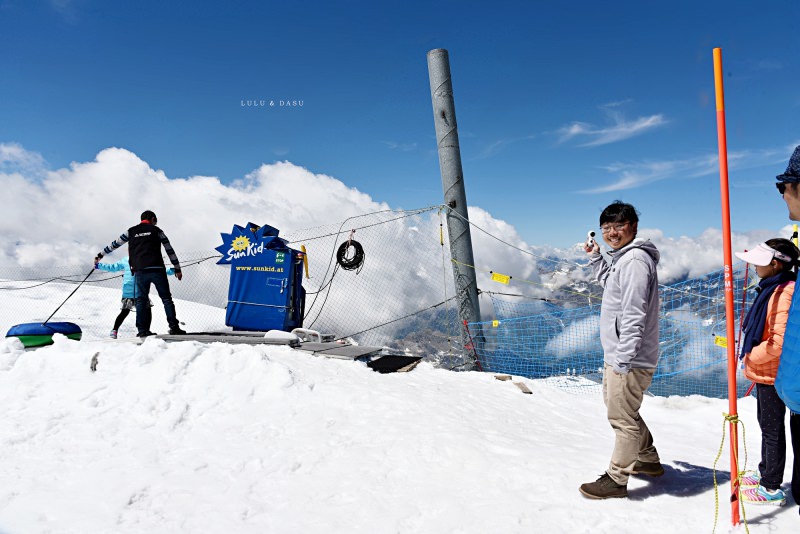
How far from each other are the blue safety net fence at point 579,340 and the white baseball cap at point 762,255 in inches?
148

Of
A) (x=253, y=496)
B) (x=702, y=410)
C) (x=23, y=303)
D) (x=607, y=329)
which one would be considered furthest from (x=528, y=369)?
(x=23, y=303)

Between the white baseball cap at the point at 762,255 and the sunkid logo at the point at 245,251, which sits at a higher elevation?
the sunkid logo at the point at 245,251

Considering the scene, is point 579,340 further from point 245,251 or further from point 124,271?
point 124,271

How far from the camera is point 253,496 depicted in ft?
10.8

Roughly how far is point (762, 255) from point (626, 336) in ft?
3.94

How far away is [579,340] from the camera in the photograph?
8672mm

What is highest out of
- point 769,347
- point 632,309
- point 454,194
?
point 454,194

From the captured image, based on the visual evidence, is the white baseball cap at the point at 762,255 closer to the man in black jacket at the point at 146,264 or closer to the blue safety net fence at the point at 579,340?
the blue safety net fence at the point at 579,340

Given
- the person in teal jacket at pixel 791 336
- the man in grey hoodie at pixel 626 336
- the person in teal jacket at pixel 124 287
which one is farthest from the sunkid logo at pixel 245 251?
the person in teal jacket at pixel 791 336

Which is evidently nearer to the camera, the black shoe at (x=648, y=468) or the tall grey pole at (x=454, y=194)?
the black shoe at (x=648, y=468)

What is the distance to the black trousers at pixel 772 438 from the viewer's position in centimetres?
304

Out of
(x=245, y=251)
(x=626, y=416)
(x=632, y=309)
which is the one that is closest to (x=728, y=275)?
(x=632, y=309)

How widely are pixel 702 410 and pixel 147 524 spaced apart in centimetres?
642

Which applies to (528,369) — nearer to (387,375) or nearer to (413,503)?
(387,375)
